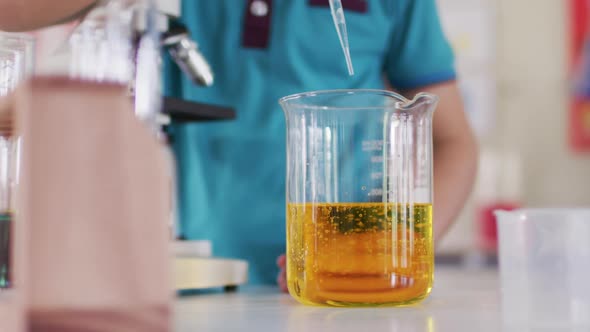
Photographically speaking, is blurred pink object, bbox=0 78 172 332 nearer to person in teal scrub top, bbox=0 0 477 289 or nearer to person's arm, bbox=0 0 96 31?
person's arm, bbox=0 0 96 31

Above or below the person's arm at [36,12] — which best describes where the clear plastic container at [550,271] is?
below

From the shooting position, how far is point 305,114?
2.08ft

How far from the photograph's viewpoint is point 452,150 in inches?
43.3


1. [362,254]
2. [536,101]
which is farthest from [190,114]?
[536,101]

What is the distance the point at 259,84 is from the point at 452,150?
1.10 ft

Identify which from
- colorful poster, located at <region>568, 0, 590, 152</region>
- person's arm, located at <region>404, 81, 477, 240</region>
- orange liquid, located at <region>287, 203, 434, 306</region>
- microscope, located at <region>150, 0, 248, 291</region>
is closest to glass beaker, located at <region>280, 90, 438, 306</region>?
orange liquid, located at <region>287, 203, 434, 306</region>

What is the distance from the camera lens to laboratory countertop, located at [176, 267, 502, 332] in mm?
513

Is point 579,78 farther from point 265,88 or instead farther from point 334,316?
point 334,316

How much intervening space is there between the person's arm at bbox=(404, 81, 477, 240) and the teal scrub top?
0.13ft

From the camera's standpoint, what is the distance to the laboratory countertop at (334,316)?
1.68 feet

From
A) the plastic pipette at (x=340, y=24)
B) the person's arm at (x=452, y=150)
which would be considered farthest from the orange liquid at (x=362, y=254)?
the person's arm at (x=452, y=150)

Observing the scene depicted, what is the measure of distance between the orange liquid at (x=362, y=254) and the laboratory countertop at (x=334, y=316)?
17 mm

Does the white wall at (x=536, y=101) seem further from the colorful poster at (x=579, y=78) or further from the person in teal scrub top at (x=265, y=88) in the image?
the person in teal scrub top at (x=265, y=88)

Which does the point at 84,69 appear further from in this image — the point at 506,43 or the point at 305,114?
the point at 506,43
